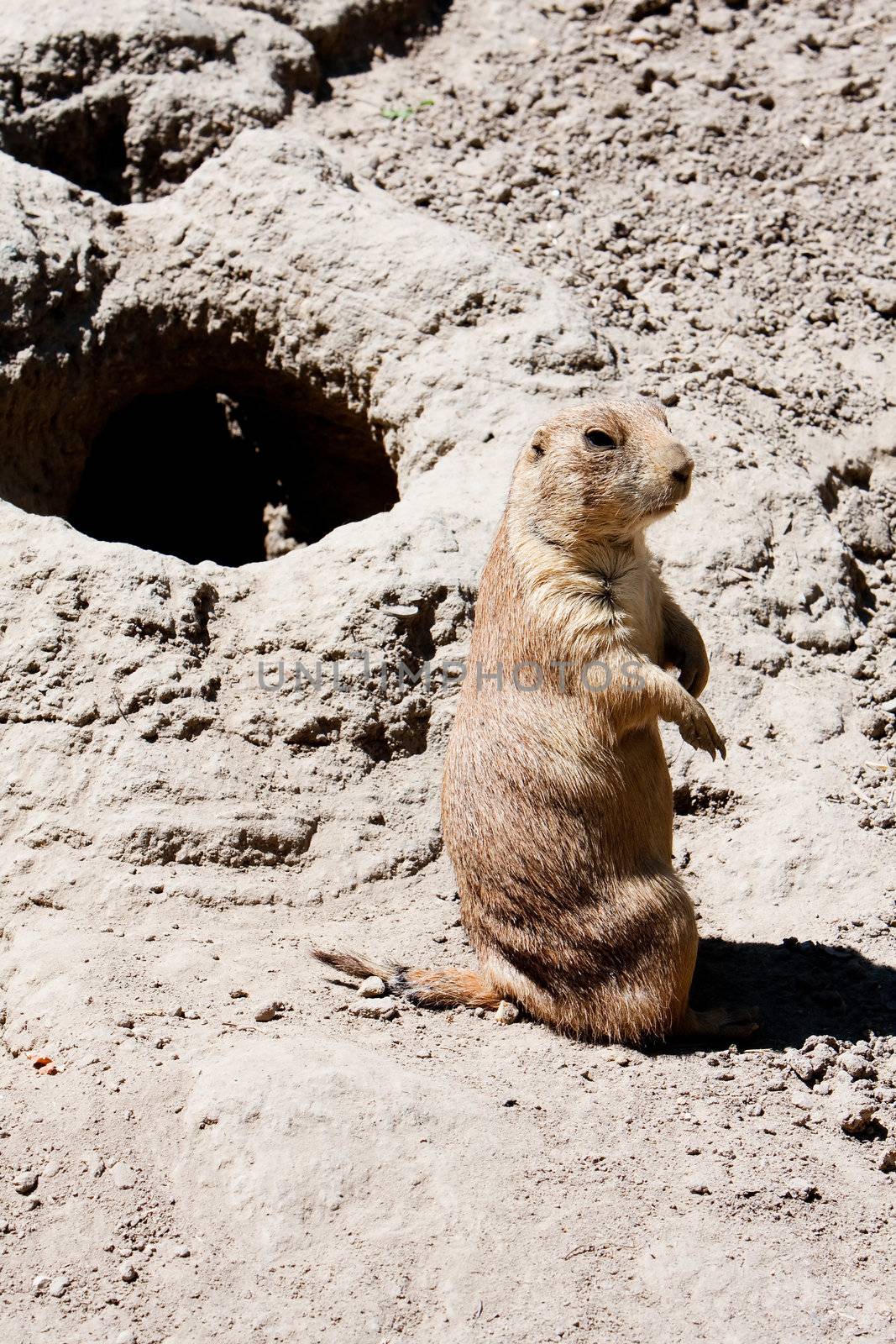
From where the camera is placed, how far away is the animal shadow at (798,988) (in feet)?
13.5

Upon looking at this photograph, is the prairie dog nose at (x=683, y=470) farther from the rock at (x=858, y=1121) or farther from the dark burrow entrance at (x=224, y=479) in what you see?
the dark burrow entrance at (x=224, y=479)

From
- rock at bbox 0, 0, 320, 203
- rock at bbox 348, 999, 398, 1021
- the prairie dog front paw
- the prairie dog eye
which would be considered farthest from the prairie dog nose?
rock at bbox 0, 0, 320, 203

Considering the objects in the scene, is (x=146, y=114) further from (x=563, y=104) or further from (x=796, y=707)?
(x=796, y=707)

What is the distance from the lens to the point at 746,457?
5785 mm

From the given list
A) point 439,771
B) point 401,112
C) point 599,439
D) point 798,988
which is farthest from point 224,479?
point 798,988

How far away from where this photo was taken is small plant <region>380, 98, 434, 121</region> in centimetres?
762

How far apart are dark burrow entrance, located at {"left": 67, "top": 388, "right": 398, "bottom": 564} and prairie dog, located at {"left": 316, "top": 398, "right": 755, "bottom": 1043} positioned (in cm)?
290

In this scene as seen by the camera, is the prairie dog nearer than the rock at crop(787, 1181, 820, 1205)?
No

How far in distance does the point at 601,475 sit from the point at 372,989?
6.14ft

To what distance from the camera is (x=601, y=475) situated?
406cm

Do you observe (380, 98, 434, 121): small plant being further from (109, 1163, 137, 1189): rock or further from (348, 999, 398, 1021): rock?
(109, 1163, 137, 1189): rock

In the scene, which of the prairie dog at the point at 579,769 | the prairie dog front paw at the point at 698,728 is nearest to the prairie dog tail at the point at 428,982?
the prairie dog at the point at 579,769

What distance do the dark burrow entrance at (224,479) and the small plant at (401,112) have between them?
6.71 feet

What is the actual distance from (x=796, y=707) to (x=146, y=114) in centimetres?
496
